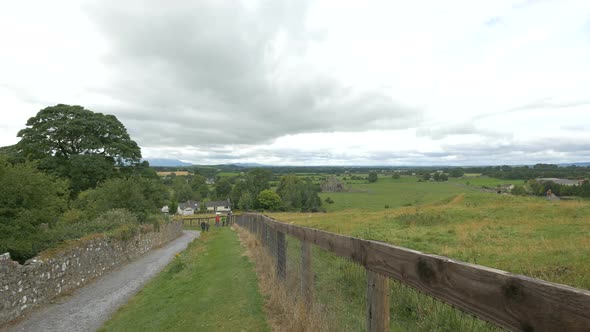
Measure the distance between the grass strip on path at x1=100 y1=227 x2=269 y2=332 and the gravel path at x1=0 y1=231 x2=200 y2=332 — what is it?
1.74ft

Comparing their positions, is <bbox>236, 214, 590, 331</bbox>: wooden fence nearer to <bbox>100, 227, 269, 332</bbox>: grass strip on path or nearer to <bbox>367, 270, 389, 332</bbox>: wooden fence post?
<bbox>367, 270, 389, 332</bbox>: wooden fence post

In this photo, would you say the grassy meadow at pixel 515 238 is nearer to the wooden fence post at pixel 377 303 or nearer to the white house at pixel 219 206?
the wooden fence post at pixel 377 303

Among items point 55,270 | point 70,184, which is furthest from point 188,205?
point 55,270

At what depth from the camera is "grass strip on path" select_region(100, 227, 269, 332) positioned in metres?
7.01

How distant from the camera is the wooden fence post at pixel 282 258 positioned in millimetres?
7438

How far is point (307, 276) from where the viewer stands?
5480 mm

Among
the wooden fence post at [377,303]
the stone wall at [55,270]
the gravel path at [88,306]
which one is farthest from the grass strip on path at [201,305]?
the wooden fence post at [377,303]

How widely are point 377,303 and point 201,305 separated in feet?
20.9

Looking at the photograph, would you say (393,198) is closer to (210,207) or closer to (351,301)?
(210,207)

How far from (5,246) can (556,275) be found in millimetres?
15618

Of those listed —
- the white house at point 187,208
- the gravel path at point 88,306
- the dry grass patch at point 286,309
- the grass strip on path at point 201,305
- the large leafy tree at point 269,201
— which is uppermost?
the dry grass patch at point 286,309

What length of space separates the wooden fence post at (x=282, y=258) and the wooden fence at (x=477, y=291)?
13.0ft

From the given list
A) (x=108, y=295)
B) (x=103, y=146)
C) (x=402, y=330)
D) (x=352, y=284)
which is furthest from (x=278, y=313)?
(x=103, y=146)

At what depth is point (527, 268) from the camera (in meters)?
9.44
